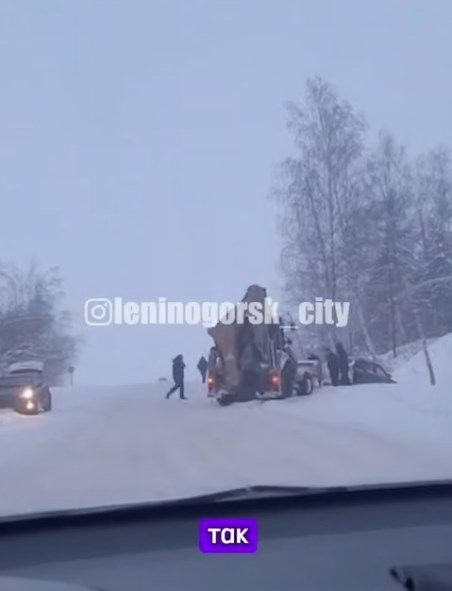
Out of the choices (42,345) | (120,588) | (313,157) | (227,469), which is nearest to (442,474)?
(227,469)

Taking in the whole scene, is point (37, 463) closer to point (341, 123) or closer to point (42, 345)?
point (42, 345)

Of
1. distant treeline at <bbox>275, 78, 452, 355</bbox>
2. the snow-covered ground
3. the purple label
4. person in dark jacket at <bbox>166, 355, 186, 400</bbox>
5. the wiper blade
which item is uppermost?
distant treeline at <bbox>275, 78, 452, 355</bbox>

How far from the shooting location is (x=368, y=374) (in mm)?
7398

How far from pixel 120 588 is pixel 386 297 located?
5.00 m

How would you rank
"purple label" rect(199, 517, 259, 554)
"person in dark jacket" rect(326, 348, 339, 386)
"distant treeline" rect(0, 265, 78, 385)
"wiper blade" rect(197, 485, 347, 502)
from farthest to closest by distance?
1. "person in dark jacket" rect(326, 348, 339, 386)
2. "distant treeline" rect(0, 265, 78, 385)
3. "wiper blade" rect(197, 485, 347, 502)
4. "purple label" rect(199, 517, 259, 554)

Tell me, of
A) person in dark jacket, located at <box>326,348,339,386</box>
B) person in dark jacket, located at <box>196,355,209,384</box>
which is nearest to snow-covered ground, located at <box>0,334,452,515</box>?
person in dark jacket, located at <box>196,355,209,384</box>

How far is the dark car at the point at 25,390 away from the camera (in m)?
5.71

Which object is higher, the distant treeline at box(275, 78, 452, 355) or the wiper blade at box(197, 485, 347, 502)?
the distant treeline at box(275, 78, 452, 355)

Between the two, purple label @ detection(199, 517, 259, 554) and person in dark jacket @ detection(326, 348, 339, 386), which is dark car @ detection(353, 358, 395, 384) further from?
purple label @ detection(199, 517, 259, 554)

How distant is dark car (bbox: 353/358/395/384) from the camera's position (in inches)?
→ 291

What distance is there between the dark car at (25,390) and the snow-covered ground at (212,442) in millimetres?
94

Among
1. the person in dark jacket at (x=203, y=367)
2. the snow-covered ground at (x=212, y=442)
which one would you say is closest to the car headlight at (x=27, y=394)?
the snow-covered ground at (x=212, y=442)

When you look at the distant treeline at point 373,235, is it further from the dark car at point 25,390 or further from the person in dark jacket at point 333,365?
the dark car at point 25,390

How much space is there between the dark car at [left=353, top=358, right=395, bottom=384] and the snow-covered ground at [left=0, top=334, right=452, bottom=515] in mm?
94
